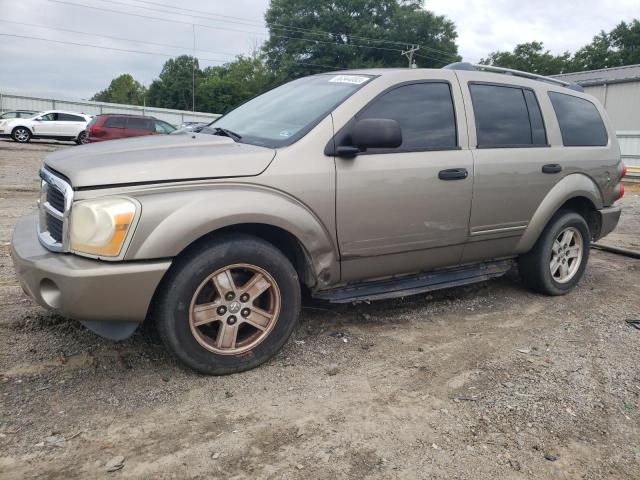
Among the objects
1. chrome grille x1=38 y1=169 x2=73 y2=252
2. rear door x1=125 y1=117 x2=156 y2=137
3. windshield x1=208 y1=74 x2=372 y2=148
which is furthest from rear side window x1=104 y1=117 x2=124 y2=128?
chrome grille x1=38 y1=169 x2=73 y2=252

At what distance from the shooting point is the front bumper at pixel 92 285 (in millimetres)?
2668

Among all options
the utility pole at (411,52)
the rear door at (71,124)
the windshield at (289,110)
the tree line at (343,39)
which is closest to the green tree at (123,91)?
the tree line at (343,39)

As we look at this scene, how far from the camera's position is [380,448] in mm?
2510

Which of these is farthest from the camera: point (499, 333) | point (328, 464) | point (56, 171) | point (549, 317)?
point (549, 317)

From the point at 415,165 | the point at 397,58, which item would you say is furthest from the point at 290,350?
the point at 397,58

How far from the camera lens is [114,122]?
19.6 m

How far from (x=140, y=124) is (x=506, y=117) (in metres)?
18.4

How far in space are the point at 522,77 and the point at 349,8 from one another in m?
51.8

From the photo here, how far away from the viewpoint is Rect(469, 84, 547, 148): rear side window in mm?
4145

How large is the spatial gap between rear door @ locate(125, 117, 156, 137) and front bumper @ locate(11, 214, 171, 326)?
59.3 ft

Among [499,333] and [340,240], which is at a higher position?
[340,240]

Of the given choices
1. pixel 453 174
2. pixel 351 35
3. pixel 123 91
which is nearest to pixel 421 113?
pixel 453 174

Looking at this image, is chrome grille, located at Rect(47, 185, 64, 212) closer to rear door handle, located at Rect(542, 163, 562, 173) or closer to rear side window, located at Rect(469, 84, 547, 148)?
rear side window, located at Rect(469, 84, 547, 148)

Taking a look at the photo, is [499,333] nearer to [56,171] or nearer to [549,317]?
[549,317]
